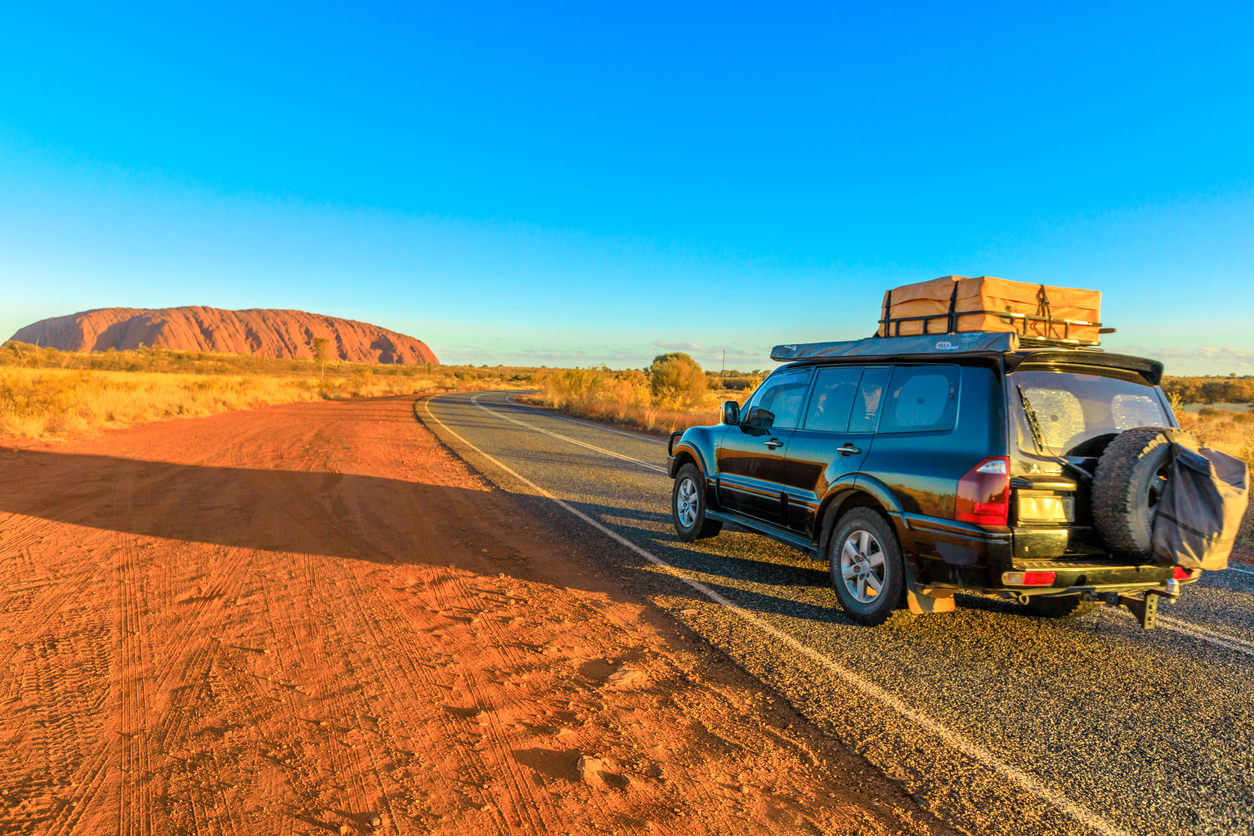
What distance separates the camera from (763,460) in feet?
20.0

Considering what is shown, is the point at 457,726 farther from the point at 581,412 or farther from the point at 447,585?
the point at 581,412

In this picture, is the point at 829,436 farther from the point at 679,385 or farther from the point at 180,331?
the point at 180,331

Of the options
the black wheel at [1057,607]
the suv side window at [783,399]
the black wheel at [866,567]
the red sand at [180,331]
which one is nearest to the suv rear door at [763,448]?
the suv side window at [783,399]

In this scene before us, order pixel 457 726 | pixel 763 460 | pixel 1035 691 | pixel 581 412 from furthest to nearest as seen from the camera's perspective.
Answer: pixel 581 412, pixel 763 460, pixel 1035 691, pixel 457 726

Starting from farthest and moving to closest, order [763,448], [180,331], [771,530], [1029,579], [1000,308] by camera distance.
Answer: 1. [180,331]
2. [763,448]
3. [771,530]
4. [1000,308]
5. [1029,579]

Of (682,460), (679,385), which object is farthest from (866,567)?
(679,385)

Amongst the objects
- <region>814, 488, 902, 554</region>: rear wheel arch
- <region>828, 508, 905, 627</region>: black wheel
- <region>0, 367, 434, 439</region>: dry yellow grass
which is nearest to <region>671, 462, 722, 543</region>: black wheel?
<region>814, 488, 902, 554</region>: rear wheel arch

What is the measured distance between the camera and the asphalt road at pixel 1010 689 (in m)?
2.84

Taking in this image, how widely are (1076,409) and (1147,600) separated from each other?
4.36ft

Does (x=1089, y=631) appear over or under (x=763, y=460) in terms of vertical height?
under

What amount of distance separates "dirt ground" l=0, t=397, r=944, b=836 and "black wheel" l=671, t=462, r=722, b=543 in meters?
1.43

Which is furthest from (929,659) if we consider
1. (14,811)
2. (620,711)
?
(14,811)

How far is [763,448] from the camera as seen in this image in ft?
20.2

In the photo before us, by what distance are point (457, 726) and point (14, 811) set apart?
66.5 inches
